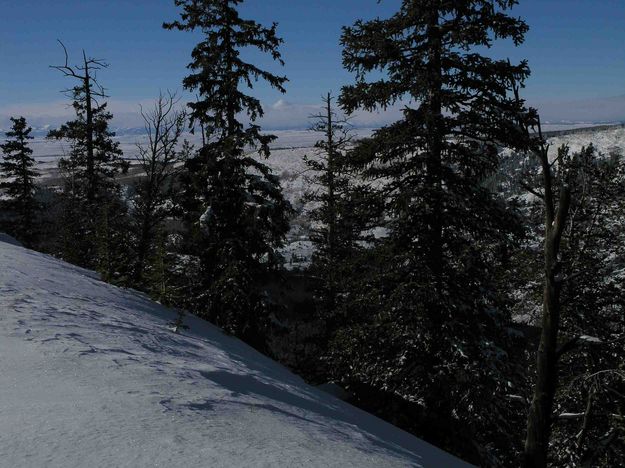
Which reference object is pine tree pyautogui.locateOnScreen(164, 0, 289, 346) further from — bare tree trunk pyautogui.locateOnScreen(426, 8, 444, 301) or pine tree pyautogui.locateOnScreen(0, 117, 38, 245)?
pine tree pyautogui.locateOnScreen(0, 117, 38, 245)

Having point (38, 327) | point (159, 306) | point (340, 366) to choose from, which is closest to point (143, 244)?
point (159, 306)

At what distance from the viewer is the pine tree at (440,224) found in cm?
956

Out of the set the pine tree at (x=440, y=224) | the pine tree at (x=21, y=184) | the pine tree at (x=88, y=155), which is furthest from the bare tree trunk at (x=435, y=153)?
the pine tree at (x=21, y=184)

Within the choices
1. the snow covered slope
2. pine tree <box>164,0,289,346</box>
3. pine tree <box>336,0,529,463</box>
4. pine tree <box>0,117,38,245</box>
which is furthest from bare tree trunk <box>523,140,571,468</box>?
pine tree <box>0,117,38,245</box>

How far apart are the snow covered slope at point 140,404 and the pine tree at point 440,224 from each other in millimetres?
3597

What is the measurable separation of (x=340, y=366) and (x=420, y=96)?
7.31 metres

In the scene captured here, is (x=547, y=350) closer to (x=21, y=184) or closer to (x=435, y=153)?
(x=435, y=153)

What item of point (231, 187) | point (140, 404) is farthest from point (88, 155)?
point (140, 404)

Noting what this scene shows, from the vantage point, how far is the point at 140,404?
4.00 meters

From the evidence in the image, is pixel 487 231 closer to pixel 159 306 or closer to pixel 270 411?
pixel 270 411

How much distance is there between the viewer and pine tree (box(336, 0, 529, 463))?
31.4ft

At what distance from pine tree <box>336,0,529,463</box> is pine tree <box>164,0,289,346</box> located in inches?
210

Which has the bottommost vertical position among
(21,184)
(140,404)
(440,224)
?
(140,404)

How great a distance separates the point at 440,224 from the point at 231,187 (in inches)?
320
